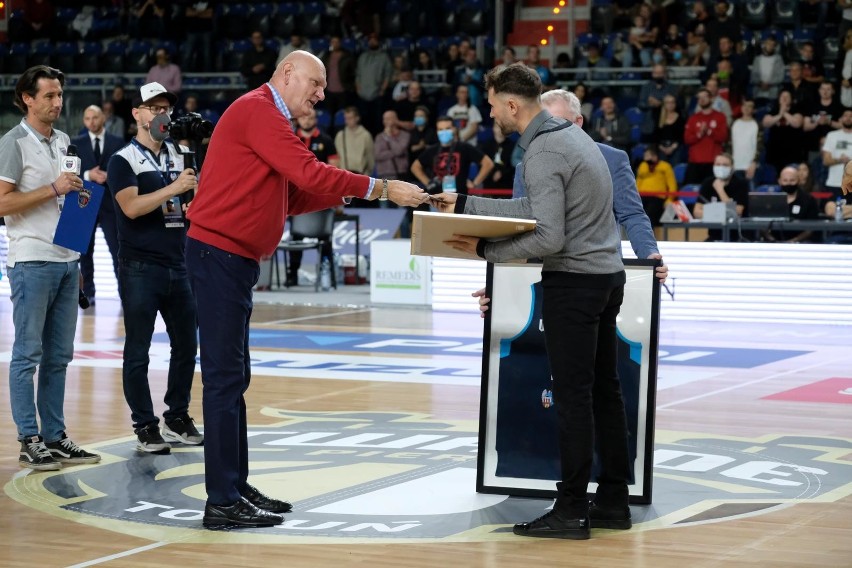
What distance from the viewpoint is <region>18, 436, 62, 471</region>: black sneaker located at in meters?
6.84

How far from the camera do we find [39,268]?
687cm

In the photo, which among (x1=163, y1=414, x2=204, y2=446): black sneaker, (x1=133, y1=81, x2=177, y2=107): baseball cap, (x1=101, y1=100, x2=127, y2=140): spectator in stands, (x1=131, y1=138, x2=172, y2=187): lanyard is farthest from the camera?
(x1=101, y1=100, x2=127, y2=140): spectator in stands

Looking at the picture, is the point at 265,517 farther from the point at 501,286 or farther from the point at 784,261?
the point at 784,261

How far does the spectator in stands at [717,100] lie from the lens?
1850 cm

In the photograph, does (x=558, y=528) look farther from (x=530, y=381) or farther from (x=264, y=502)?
(x=264, y=502)

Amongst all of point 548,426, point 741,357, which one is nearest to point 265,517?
point 548,426

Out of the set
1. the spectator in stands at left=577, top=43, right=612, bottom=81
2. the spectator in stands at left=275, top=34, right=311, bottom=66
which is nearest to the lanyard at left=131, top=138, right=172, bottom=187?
the spectator in stands at left=577, top=43, right=612, bottom=81

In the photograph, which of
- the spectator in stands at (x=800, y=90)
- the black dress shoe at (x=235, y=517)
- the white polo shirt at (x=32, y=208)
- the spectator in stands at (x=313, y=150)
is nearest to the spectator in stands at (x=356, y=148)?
the spectator in stands at (x=313, y=150)

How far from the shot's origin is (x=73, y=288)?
23.3 ft

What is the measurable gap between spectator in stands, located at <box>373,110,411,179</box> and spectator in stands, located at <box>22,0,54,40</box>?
10.2 metres

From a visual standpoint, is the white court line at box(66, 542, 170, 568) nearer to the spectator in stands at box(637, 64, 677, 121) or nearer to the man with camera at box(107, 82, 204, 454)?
the man with camera at box(107, 82, 204, 454)

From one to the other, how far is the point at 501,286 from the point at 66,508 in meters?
2.15

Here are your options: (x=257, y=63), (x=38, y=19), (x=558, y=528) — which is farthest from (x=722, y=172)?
(x=38, y=19)

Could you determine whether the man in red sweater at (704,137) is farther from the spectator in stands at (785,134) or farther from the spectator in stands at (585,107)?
the spectator in stands at (585,107)
